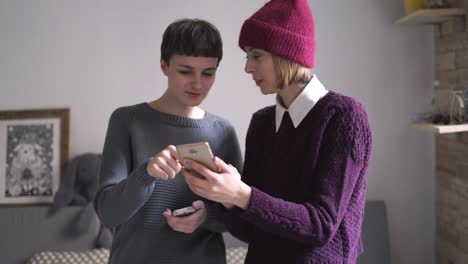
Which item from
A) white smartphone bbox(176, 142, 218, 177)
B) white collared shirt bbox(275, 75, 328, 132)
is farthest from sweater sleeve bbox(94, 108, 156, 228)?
white collared shirt bbox(275, 75, 328, 132)

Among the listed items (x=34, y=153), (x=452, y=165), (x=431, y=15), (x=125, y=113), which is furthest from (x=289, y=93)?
(x=34, y=153)

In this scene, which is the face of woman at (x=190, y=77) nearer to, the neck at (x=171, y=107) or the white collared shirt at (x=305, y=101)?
the neck at (x=171, y=107)

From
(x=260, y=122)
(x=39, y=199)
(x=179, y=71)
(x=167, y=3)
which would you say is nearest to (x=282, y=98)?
(x=260, y=122)

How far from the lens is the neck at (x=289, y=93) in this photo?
3.44 ft

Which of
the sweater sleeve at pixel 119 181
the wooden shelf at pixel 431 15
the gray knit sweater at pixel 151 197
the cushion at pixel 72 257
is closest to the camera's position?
the sweater sleeve at pixel 119 181

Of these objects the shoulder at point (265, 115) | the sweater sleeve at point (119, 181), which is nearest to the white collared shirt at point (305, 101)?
the shoulder at point (265, 115)

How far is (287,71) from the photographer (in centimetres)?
101

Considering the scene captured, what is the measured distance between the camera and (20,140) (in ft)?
7.31

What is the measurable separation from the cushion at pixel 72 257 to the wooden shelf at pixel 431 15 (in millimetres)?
1596

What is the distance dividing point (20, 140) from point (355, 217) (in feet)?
5.76

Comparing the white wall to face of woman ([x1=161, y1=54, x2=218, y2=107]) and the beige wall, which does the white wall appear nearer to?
the beige wall

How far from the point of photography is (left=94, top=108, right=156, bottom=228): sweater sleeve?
993 mm

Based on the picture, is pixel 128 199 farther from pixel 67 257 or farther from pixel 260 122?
pixel 67 257

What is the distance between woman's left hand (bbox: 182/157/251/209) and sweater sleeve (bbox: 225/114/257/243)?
0.04 m
